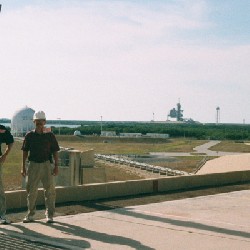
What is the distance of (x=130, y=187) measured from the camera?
41.5ft

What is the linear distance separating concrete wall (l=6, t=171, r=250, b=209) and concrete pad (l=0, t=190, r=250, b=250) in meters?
1.34

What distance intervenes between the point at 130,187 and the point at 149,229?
4323 mm

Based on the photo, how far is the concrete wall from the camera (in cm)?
1033

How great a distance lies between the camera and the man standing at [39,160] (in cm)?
848

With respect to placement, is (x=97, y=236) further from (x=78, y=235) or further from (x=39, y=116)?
(x=39, y=116)

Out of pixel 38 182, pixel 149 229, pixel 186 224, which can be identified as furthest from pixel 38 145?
pixel 186 224

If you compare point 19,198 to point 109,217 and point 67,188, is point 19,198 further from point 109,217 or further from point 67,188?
point 109,217

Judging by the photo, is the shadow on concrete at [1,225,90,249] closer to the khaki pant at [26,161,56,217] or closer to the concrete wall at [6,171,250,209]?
the khaki pant at [26,161,56,217]

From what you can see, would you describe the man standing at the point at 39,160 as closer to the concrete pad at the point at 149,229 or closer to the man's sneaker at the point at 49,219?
the man's sneaker at the point at 49,219

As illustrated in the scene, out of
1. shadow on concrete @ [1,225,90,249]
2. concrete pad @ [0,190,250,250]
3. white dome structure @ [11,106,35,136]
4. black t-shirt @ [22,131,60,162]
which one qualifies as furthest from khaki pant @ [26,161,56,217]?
white dome structure @ [11,106,35,136]

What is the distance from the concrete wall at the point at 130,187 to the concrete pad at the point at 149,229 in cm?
134

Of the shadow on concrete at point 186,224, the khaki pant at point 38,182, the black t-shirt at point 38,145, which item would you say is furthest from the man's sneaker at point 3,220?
the shadow on concrete at point 186,224

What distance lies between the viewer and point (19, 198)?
33.6 ft

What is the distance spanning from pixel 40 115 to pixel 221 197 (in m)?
5.85
